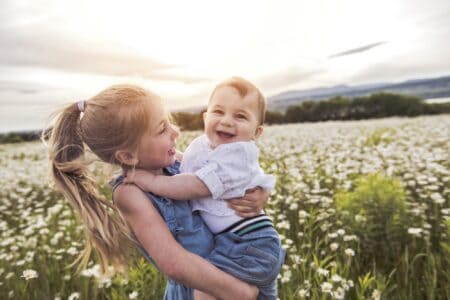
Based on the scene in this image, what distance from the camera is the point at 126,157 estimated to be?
1.71m

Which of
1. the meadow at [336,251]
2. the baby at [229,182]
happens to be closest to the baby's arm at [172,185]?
the baby at [229,182]

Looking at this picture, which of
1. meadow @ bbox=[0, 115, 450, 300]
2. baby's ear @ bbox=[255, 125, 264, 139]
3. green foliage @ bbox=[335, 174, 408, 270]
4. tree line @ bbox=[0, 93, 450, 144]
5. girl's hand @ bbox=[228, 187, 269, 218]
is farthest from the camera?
tree line @ bbox=[0, 93, 450, 144]

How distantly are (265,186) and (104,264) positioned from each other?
67 cm

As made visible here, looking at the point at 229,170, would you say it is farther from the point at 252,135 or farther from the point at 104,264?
the point at 104,264

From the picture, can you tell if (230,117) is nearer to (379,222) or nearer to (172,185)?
(172,185)

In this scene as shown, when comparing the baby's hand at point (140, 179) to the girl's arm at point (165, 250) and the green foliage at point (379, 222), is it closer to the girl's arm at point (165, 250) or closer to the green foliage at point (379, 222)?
the girl's arm at point (165, 250)

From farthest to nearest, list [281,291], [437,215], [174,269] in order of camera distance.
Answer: [437,215], [281,291], [174,269]

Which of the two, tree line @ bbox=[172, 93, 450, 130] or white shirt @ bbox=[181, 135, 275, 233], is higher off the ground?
white shirt @ bbox=[181, 135, 275, 233]

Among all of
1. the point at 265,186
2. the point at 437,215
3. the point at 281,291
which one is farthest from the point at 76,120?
the point at 437,215

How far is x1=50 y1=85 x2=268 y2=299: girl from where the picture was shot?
5.44ft

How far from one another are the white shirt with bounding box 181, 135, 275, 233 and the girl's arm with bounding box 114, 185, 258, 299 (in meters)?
0.16

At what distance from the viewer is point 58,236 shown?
4.29 metres

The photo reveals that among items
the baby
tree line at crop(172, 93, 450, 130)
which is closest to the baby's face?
the baby

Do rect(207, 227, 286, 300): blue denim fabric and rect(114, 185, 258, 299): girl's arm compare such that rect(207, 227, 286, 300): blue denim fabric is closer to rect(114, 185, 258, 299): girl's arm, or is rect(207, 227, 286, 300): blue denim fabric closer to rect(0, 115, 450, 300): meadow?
rect(114, 185, 258, 299): girl's arm
